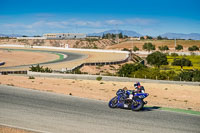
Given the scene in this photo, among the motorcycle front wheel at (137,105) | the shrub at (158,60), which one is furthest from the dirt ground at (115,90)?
the shrub at (158,60)

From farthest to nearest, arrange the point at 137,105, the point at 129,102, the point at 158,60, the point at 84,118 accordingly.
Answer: the point at 158,60 < the point at 129,102 < the point at 137,105 < the point at 84,118

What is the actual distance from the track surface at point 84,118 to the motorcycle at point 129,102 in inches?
11.5

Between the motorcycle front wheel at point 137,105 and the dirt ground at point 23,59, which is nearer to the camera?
the motorcycle front wheel at point 137,105

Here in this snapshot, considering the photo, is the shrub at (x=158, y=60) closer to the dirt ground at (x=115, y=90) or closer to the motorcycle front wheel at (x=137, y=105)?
the dirt ground at (x=115, y=90)

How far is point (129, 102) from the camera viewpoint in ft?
45.4

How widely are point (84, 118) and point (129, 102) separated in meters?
2.74

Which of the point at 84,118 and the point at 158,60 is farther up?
the point at 84,118

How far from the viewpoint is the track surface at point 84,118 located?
1071cm

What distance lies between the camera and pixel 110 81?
3141 centimetres

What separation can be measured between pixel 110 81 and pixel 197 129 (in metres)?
20.7

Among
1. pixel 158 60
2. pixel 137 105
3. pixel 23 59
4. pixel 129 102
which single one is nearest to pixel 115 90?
pixel 129 102

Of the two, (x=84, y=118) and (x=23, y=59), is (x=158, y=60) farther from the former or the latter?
(x=84, y=118)

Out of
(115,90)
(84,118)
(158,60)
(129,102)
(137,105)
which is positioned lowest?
(115,90)

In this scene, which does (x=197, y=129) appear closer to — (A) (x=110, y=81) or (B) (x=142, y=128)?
(B) (x=142, y=128)
